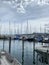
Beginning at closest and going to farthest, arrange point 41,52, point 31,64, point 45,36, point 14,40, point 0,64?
point 0,64, point 31,64, point 41,52, point 45,36, point 14,40

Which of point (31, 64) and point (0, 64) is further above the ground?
point (0, 64)

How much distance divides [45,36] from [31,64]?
180ft

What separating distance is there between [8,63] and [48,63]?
12.9 m

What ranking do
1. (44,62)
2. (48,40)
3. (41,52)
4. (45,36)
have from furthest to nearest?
(45,36), (48,40), (41,52), (44,62)

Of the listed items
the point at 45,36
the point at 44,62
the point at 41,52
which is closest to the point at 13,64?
the point at 44,62

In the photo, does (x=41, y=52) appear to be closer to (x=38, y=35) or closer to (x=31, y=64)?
(x=31, y=64)

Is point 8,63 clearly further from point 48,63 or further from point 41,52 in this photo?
point 41,52

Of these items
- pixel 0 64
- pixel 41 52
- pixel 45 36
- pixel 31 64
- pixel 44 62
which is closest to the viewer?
pixel 0 64

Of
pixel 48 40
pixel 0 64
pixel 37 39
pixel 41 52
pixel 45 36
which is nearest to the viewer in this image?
pixel 0 64

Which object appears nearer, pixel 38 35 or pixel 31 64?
pixel 31 64

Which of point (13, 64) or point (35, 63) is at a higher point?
point (13, 64)

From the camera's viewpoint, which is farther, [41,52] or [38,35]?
[38,35]

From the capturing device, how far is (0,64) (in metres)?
16.8

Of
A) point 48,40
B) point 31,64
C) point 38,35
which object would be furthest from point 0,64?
point 38,35
